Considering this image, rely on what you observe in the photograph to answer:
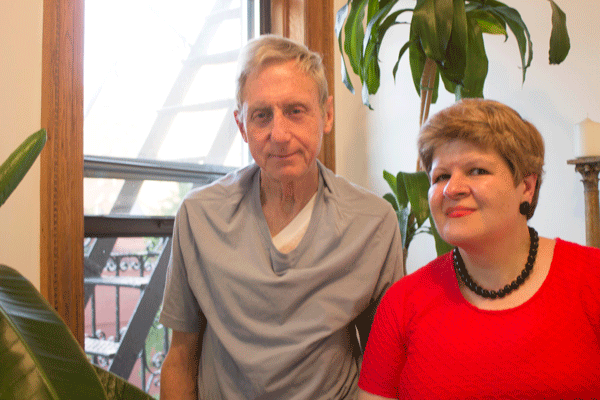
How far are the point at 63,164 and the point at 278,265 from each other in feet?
2.28

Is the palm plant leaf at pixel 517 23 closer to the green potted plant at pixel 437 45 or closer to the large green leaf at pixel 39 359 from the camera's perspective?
the green potted plant at pixel 437 45

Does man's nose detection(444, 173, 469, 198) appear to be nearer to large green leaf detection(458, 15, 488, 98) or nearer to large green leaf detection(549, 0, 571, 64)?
large green leaf detection(458, 15, 488, 98)

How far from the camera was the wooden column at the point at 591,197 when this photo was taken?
158 cm

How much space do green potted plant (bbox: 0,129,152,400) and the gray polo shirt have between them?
39cm

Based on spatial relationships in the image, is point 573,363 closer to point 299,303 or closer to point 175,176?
point 299,303

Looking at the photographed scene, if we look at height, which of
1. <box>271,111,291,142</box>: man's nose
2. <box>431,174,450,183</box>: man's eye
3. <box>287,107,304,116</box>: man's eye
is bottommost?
<box>431,174,450,183</box>: man's eye

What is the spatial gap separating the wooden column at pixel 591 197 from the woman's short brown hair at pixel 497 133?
2.47 feet

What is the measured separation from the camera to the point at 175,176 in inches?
77.7

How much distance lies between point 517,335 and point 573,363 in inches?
3.9

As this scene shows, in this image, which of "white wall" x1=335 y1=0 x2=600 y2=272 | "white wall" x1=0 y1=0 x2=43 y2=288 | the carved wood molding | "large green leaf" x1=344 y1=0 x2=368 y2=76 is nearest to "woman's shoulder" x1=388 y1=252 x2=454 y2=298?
"white wall" x1=335 y1=0 x2=600 y2=272

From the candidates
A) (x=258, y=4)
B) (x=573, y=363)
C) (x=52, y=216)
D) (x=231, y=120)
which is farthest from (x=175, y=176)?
(x=573, y=363)

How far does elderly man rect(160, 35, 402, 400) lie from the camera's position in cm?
115

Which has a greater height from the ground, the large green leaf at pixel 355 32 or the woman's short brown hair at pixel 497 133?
the large green leaf at pixel 355 32

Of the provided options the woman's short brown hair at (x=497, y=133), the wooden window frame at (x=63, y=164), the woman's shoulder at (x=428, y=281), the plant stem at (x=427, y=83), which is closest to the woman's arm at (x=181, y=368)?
the wooden window frame at (x=63, y=164)
